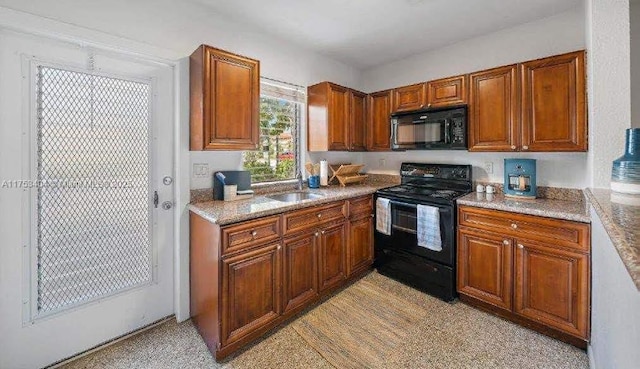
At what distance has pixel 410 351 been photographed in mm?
1880

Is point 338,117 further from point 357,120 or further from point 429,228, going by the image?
point 429,228

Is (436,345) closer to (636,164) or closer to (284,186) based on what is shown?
(636,164)

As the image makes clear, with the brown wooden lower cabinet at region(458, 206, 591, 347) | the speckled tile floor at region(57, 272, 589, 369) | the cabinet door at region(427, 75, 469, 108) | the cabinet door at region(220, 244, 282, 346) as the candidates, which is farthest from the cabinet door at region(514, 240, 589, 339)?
the cabinet door at region(220, 244, 282, 346)

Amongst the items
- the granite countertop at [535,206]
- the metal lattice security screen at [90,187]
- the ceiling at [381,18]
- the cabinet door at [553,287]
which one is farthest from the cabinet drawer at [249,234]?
the cabinet door at [553,287]

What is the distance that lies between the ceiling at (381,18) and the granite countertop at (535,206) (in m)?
1.66

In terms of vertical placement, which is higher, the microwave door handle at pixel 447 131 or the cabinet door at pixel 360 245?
the microwave door handle at pixel 447 131

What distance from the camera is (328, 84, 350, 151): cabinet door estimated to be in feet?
10.0

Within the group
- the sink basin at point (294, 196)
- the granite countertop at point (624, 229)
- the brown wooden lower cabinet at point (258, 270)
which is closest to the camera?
the granite countertop at point (624, 229)

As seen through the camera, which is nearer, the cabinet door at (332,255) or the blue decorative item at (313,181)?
the cabinet door at (332,255)

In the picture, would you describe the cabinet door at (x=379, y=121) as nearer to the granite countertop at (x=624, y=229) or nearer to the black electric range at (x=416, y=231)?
the black electric range at (x=416, y=231)

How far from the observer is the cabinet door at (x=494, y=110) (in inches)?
94.5

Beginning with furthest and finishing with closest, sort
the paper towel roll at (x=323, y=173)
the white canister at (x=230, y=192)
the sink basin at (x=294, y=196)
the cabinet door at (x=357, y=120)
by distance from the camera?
the cabinet door at (x=357, y=120) < the paper towel roll at (x=323, y=173) < the sink basin at (x=294, y=196) < the white canister at (x=230, y=192)

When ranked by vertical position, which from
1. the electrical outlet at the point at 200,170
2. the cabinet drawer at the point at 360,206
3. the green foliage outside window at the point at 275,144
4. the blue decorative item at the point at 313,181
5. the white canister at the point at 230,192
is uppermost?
the green foliage outside window at the point at 275,144

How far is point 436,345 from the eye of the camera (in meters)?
1.94
